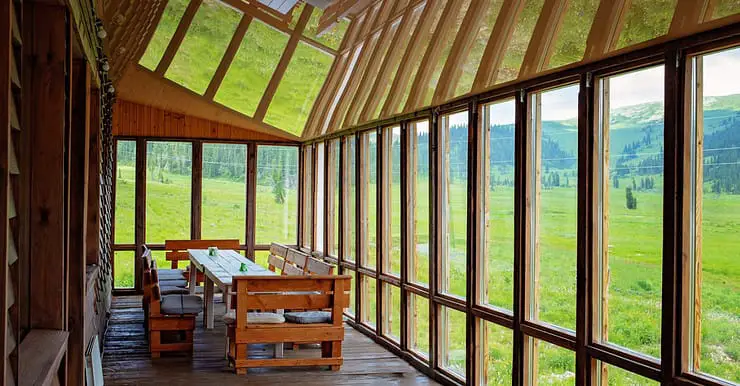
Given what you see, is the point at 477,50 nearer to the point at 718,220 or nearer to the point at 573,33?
the point at 573,33

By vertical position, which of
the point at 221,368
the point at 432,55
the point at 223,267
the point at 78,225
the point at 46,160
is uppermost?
the point at 432,55

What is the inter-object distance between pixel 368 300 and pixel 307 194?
12.5 feet

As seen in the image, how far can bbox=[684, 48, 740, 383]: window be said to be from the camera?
386cm

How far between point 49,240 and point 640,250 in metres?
3.20

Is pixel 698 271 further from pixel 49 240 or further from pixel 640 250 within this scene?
pixel 49 240

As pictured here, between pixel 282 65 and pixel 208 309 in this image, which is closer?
pixel 208 309

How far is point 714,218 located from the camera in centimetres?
401

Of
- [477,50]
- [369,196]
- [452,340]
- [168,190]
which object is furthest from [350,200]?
[477,50]

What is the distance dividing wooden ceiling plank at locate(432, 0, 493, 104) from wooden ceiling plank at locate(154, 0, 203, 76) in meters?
5.42

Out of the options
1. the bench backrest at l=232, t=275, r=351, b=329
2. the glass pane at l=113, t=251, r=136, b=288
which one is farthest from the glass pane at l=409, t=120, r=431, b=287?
the glass pane at l=113, t=251, r=136, b=288

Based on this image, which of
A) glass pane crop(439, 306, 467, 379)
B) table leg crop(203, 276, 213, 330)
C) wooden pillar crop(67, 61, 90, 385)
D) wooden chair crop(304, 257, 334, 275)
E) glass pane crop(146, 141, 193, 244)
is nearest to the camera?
wooden pillar crop(67, 61, 90, 385)

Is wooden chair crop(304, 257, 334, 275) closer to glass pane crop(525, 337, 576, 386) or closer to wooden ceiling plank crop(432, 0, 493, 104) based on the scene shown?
wooden ceiling plank crop(432, 0, 493, 104)

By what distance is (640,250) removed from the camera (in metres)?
4.58

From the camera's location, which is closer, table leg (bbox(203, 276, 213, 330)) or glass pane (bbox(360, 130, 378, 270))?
glass pane (bbox(360, 130, 378, 270))
